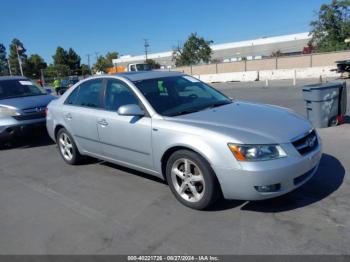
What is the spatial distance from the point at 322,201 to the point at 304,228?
0.70 m

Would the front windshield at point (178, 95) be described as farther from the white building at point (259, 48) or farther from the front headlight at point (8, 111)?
the white building at point (259, 48)

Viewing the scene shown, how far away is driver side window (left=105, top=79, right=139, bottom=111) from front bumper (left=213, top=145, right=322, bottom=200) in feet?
5.73

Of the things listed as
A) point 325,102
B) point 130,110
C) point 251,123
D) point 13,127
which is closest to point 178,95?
point 130,110

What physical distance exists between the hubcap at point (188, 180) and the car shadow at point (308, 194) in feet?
1.86

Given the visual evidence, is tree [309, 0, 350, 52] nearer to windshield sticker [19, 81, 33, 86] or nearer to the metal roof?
the metal roof

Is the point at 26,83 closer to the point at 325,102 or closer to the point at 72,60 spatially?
the point at 325,102

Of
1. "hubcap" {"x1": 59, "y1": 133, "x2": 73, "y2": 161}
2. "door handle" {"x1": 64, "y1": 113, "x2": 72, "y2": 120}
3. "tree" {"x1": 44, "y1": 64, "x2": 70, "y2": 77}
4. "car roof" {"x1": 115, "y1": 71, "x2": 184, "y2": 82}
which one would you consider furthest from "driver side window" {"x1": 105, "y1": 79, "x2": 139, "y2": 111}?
"tree" {"x1": 44, "y1": 64, "x2": 70, "y2": 77}

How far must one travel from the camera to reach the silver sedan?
3.44m

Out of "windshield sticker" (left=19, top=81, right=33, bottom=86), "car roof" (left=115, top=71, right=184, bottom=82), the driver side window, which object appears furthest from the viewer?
"windshield sticker" (left=19, top=81, right=33, bottom=86)

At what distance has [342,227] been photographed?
130 inches

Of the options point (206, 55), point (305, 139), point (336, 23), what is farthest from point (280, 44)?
point (305, 139)

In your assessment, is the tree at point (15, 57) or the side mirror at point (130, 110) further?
the tree at point (15, 57)

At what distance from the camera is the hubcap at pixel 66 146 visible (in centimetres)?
603

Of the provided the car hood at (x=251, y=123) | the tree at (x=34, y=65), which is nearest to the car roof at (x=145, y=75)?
the car hood at (x=251, y=123)
